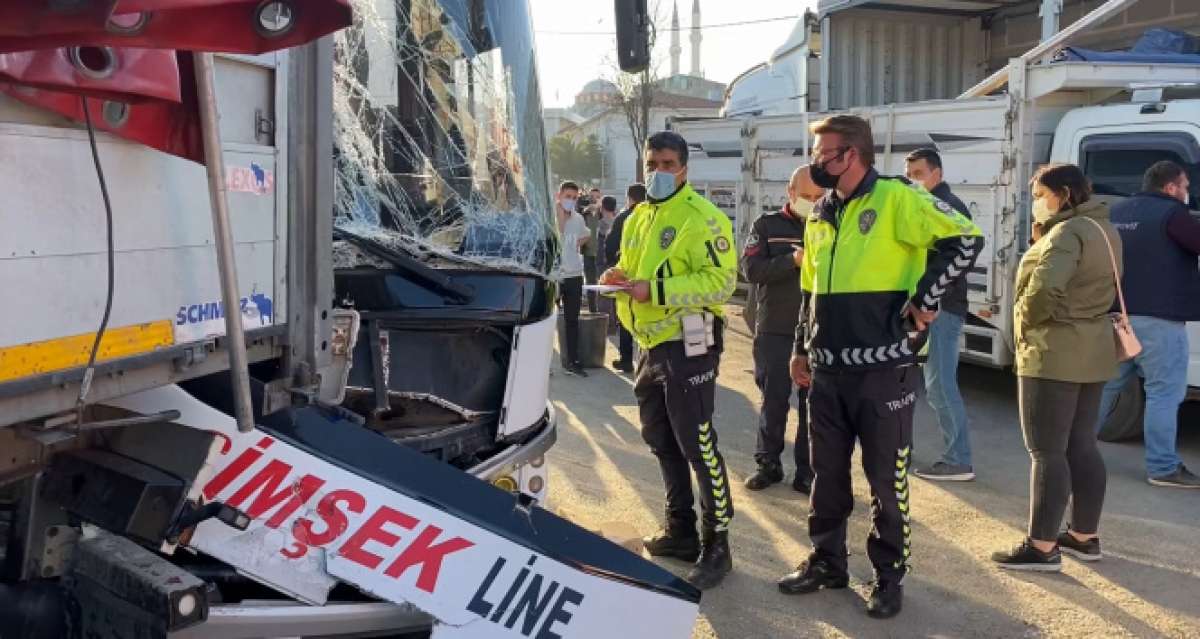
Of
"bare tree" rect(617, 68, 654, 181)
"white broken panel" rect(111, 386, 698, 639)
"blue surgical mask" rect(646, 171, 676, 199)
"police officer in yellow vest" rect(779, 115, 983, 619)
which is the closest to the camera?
"white broken panel" rect(111, 386, 698, 639)

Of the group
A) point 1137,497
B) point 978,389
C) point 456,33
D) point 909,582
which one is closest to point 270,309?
point 456,33

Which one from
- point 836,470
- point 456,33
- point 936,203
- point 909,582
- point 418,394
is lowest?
point 909,582

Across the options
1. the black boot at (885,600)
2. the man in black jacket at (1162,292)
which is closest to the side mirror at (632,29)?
the black boot at (885,600)

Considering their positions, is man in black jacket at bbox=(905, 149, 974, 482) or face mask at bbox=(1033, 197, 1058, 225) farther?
man in black jacket at bbox=(905, 149, 974, 482)

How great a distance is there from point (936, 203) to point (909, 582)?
65.8 inches

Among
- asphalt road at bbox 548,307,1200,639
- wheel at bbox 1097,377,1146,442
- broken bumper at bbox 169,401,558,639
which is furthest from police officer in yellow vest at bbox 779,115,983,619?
wheel at bbox 1097,377,1146,442

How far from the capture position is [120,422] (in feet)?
6.74

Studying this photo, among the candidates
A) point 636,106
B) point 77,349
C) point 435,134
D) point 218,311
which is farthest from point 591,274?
point 636,106

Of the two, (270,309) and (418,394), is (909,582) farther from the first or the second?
(270,309)

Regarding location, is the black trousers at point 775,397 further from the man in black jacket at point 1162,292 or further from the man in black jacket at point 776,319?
the man in black jacket at point 1162,292

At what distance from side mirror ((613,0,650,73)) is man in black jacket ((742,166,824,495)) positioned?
2.15 m

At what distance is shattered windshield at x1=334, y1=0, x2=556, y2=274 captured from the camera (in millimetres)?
3352

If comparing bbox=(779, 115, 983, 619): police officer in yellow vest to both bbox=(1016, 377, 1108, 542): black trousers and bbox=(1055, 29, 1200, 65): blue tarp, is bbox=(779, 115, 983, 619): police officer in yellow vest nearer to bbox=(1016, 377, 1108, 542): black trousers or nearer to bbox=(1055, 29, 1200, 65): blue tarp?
bbox=(1016, 377, 1108, 542): black trousers

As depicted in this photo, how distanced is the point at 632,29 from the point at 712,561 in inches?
87.7
